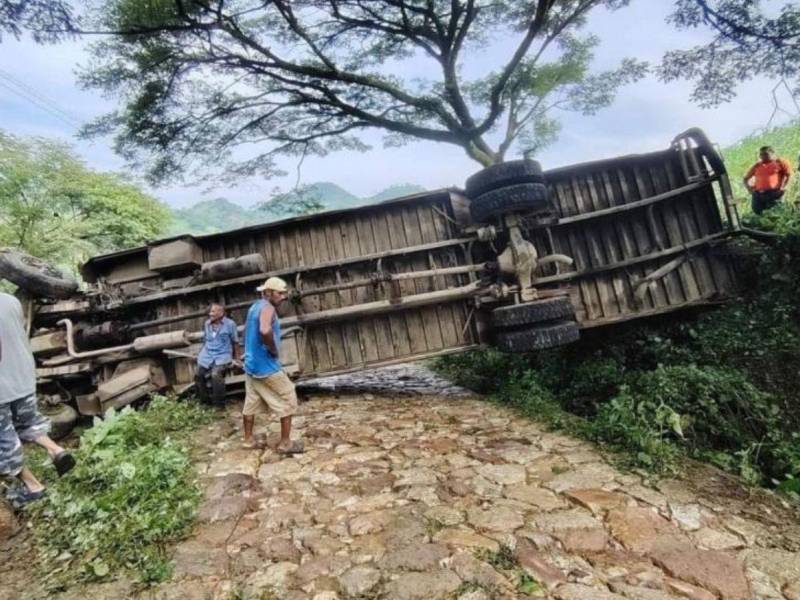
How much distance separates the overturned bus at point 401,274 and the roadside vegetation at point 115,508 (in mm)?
2569

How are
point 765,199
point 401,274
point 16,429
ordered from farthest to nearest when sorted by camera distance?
1. point 765,199
2. point 401,274
3. point 16,429

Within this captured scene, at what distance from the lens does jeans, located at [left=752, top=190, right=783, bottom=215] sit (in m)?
7.63

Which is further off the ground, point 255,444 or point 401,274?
point 401,274

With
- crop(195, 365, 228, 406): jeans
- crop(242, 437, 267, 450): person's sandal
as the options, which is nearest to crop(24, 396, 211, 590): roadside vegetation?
crop(242, 437, 267, 450): person's sandal

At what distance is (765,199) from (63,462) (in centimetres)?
1115

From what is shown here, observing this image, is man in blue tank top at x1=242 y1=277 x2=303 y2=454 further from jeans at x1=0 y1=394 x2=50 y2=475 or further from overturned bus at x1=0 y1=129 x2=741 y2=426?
overturned bus at x1=0 y1=129 x2=741 y2=426

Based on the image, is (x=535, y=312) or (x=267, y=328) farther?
(x=535, y=312)

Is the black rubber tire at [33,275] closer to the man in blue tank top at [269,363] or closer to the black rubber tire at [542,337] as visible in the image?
the man in blue tank top at [269,363]

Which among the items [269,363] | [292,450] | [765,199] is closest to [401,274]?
[269,363]

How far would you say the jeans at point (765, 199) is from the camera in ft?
25.0

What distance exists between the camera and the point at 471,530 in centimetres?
305

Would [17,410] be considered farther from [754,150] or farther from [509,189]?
[754,150]

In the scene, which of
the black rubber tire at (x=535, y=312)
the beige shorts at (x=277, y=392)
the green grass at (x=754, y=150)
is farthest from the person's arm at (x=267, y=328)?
the green grass at (x=754, y=150)

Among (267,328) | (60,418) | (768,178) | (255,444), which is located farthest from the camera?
(768,178)
